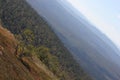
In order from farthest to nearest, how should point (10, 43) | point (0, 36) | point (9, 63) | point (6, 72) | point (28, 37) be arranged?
point (28, 37) < point (10, 43) < point (0, 36) < point (9, 63) < point (6, 72)

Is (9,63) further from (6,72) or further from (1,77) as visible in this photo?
(1,77)

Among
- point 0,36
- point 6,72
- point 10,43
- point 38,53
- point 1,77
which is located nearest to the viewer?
point 1,77

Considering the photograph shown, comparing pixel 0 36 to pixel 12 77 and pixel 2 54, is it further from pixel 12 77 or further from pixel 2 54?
pixel 12 77

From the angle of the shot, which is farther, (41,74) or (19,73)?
(41,74)

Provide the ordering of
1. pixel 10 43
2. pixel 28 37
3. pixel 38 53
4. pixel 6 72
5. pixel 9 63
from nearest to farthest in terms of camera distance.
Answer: pixel 6 72 → pixel 9 63 → pixel 10 43 → pixel 38 53 → pixel 28 37

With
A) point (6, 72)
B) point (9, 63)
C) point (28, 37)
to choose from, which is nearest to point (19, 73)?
point (9, 63)

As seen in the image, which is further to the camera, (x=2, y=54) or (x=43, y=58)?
(x=43, y=58)

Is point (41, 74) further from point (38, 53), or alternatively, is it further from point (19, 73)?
point (38, 53)

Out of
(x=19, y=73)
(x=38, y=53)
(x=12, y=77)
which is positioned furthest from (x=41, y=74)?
(x=38, y=53)
